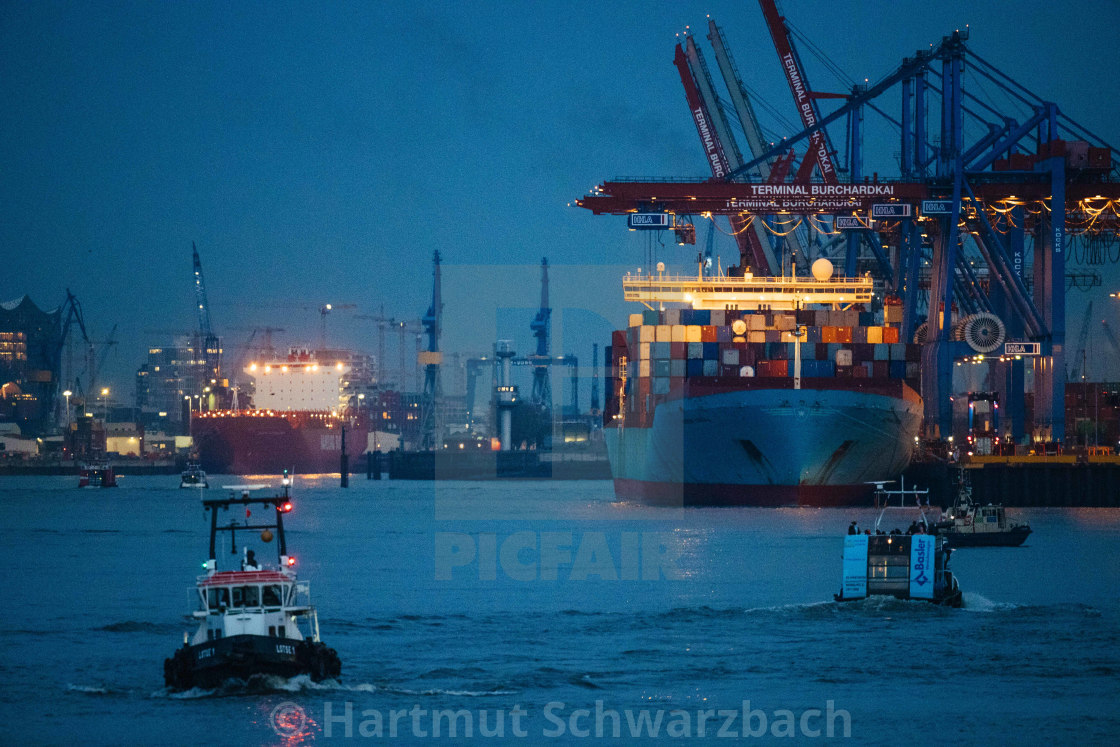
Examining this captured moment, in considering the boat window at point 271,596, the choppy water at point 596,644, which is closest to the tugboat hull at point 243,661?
the choppy water at point 596,644

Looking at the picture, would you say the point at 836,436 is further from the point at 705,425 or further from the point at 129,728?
the point at 129,728

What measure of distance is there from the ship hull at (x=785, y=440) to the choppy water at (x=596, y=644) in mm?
10091

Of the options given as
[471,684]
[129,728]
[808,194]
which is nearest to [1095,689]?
[471,684]

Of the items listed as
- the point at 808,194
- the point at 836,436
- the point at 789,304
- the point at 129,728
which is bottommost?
the point at 129,728

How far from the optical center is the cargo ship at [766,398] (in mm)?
71812

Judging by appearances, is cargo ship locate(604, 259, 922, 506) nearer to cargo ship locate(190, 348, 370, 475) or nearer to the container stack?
the container stack

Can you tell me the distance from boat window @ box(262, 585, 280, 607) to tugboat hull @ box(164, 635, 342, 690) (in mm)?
588

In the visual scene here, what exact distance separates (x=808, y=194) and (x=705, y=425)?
14585 millimetres

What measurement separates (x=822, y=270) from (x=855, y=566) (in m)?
51.3

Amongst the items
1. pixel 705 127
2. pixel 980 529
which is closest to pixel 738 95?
pixel 705 127

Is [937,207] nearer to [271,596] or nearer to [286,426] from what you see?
[271,596]

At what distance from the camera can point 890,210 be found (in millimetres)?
79625

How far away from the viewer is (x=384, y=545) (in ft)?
208

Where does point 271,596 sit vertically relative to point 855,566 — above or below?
above
